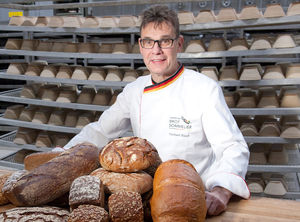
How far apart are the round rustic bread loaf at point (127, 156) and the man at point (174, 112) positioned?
42 centimetres

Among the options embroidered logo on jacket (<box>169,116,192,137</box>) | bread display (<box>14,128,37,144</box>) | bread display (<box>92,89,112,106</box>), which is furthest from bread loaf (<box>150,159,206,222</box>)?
bread display (<box>14,128,37,144</box>)

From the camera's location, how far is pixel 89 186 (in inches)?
27.6

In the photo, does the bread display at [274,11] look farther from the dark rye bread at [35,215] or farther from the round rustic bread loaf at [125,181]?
the dark rye bread at [35,215]

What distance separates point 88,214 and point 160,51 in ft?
2.78

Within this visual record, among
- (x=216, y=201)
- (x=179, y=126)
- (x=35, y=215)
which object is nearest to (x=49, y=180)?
(x=35, y=215)

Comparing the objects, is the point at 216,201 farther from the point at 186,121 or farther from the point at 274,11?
the point at 274,11

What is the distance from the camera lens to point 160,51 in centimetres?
131

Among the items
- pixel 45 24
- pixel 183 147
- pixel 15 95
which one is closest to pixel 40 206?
pixel 183 147

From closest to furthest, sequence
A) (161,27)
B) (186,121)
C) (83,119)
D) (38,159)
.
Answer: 1. (38,159)
2. (161,27)
3. (186,121)
4. (83,119)

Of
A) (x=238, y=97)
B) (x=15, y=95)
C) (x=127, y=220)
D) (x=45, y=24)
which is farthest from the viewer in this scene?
(x=15, y=95)

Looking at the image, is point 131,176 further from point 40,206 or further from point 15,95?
point 15,95

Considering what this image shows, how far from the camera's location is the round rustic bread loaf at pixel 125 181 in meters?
0.75

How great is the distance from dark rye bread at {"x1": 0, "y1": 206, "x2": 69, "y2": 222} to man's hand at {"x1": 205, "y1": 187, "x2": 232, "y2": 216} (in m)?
0.37

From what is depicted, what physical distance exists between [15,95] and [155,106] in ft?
9.20
